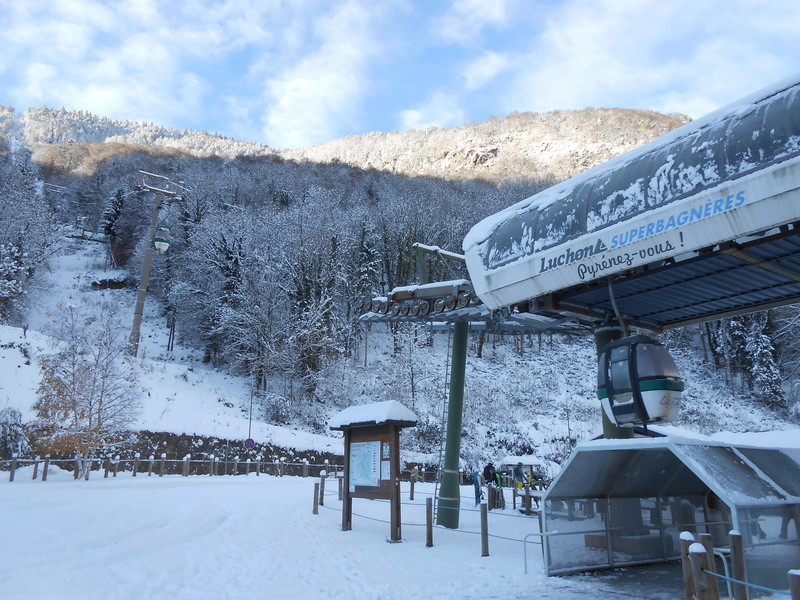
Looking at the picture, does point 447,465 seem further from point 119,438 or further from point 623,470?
point 119,438

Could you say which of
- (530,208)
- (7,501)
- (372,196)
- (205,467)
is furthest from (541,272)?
(372,196)

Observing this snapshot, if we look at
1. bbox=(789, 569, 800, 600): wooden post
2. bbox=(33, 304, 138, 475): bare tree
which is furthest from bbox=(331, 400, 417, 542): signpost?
bbox=(33, 304, 138, 475): bare tree

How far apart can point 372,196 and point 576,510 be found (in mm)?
65932

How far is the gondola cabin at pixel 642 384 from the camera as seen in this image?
6.51 meters

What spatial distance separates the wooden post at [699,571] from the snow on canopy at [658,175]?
142 inches

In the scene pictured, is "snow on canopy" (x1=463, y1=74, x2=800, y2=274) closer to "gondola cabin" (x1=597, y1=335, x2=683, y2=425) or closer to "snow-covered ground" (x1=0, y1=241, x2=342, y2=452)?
"gondola cabin" (x1=597, y1=335, x2=683, y2=425)

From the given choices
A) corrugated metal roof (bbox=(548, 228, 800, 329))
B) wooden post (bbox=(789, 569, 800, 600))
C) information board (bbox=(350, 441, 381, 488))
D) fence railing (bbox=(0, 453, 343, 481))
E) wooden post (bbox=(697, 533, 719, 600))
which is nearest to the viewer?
wooden post (bbox=(789, 569, 800, 600))

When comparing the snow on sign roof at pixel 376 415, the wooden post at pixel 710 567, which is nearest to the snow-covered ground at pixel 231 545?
the wooden post at pixel 710 567

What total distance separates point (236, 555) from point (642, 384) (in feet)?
23.7

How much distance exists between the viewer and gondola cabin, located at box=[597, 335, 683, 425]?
651 cm

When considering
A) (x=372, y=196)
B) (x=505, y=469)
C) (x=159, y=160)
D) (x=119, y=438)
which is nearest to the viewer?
(x=119, y=438)

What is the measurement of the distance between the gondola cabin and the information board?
21.3 ft

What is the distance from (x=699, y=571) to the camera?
5137mm

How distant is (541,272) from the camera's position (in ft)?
26.3
